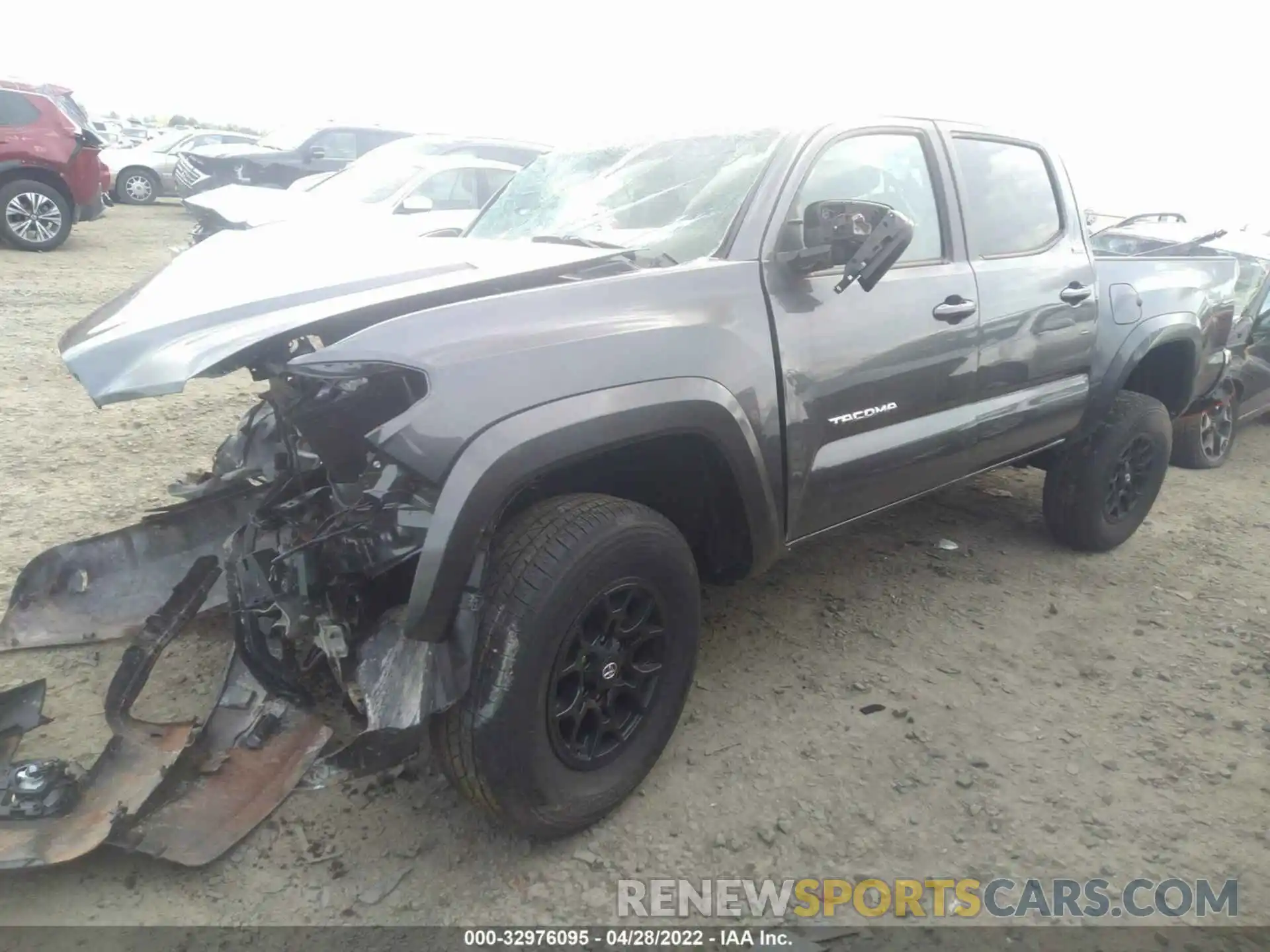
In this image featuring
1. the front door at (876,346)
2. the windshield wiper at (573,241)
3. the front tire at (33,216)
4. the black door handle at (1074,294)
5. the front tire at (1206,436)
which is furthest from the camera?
the front tire at (33,216)

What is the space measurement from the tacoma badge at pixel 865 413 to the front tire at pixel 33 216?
10977 millimetres

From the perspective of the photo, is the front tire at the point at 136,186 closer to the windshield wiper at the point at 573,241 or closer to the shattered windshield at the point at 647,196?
the shattered windshield at the point at 647,196

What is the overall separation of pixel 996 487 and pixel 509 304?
13.5 ft

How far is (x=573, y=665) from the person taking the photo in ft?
7.53

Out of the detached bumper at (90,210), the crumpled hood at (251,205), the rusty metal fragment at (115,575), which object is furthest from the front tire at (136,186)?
the rusty metal fragment at (115,575)

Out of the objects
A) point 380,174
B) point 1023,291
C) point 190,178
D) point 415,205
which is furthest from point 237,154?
point 1023,291

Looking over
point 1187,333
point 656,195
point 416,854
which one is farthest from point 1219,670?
point 416,854

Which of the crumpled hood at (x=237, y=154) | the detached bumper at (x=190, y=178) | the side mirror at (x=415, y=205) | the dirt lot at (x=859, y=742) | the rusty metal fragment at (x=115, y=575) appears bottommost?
the dirt lot at (x=859, y=742)

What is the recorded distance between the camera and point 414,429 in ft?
6.61

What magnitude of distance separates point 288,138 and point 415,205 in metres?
7.38

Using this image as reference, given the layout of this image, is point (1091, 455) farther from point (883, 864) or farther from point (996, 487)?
point (883, 864)

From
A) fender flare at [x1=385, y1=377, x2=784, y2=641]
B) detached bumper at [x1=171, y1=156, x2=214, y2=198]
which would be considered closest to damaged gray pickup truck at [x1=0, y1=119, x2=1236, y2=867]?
fender flare at [x1=385, y1=377, x2=784, y2=641]

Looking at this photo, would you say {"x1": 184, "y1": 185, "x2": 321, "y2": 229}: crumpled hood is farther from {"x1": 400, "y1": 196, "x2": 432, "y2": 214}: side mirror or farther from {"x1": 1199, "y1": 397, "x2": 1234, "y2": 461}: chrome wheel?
{"x1": 1199, "y1": 397, "x2": 1234, "y2": 461}: chrome wheel

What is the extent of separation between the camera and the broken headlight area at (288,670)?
2.13 metres
